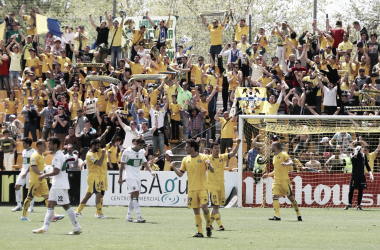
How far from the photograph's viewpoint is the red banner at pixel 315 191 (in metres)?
20.5

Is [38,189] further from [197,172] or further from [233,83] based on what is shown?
[233,83]

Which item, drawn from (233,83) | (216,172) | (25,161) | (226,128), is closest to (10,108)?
(233,83)

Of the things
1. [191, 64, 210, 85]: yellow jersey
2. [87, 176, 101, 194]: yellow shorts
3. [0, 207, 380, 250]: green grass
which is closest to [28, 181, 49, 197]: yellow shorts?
[0, 207, 380, 250]: green grass

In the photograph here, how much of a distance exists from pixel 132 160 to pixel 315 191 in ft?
24.0

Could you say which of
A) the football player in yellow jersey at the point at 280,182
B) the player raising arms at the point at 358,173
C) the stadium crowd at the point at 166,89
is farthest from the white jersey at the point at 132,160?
the player raising arms at the point at 358,173

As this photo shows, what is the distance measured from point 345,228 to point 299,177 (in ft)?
22.3

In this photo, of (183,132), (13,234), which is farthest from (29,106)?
(13,234)

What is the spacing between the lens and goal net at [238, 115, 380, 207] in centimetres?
2055

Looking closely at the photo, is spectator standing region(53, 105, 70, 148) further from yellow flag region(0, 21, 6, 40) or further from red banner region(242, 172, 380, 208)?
red banner region(242, 172, 380, 208)

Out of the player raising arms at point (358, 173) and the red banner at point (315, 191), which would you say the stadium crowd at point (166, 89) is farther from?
the player raising arms at point (358, 173)

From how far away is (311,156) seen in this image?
21141mm

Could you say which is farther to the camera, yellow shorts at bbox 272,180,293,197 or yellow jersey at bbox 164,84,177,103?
yellow jersey at bbox 164,84,177,103

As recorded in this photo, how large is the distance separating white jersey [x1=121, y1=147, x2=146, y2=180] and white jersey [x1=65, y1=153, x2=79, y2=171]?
568 centimetres

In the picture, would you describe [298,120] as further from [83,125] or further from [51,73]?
[51,73]
